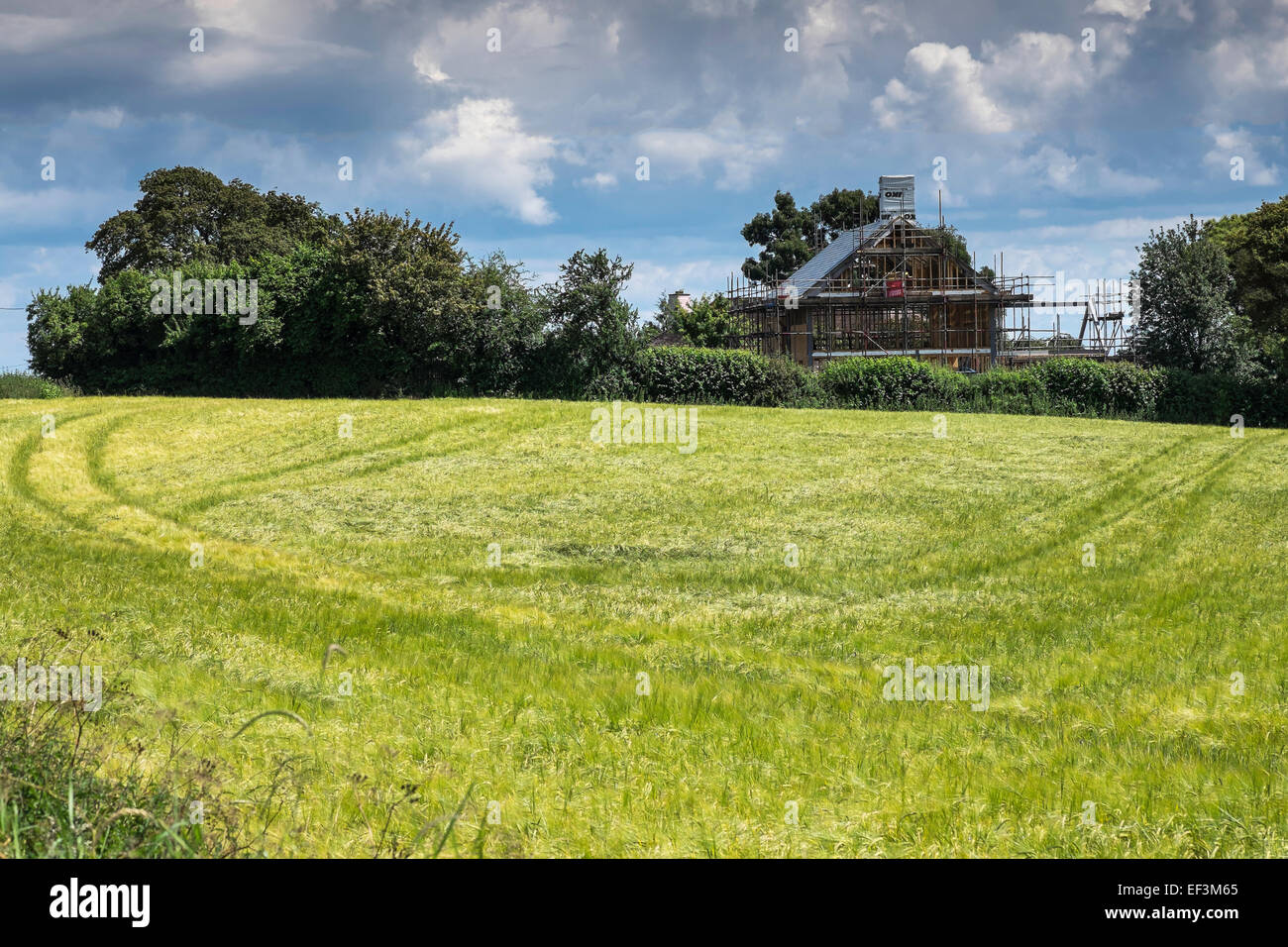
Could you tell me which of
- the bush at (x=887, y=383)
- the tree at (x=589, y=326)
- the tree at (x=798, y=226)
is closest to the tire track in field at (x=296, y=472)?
the tree at (x=589, y=326)

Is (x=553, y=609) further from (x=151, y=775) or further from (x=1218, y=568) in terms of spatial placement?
(x=1218, y=568)

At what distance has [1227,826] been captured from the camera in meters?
5.77

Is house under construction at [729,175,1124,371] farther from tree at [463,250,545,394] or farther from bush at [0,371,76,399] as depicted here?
bush at [0,371,76,399]

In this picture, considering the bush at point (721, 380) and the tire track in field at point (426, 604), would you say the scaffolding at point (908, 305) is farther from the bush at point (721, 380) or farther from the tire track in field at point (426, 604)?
the tire track in field at point (426, 604)

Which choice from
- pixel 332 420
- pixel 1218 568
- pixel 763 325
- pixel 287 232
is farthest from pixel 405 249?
pixel 1218 568

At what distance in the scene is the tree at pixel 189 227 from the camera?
60812 millimetres

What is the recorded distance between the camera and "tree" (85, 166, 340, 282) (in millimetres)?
60812

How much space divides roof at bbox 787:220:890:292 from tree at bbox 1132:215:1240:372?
16.4 meters

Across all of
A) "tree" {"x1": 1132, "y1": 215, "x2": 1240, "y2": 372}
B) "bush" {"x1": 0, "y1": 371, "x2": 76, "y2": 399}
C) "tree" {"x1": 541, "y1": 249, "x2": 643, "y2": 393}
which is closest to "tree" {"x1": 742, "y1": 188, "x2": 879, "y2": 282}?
"tree" {"x1": 1132, "y1": 215, "x2": 1240, "y2": 372}

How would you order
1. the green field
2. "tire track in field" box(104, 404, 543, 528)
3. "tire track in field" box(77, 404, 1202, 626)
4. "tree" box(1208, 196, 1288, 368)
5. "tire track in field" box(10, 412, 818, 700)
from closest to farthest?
the green field
"tire track in field" box(10, 412, 818, 700)
"tire track in field" box(77, 404, 1202, 626)
"tire track in field" box(104, 404, 543, 528)
"tree" box(1208, 196, 1288, 368)

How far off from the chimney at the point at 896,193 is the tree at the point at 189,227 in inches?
1572

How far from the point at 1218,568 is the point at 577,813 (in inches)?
526

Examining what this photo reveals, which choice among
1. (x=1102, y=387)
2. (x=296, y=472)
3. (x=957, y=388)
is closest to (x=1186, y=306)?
(x=1102, y=387)
